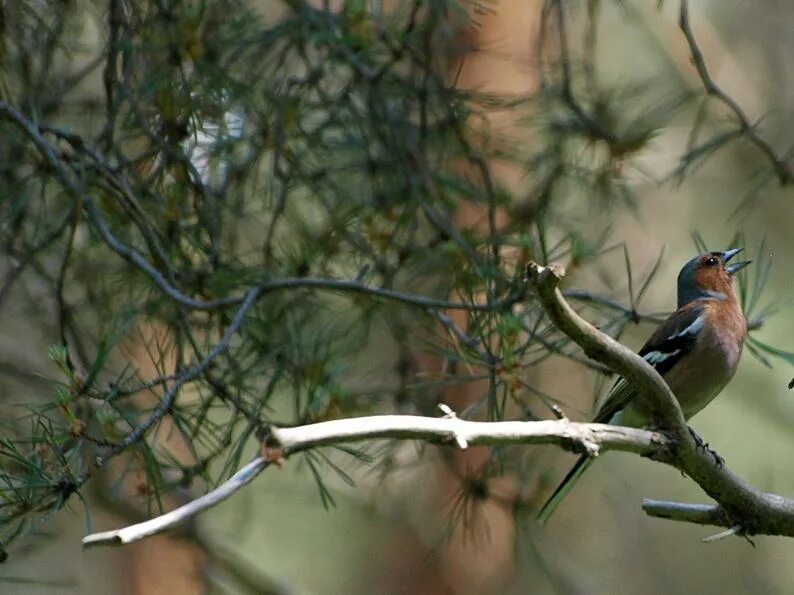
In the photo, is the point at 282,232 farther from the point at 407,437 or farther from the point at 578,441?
the point at 407,437

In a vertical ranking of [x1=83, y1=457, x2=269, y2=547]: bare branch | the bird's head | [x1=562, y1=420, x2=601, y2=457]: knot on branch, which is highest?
the bird's head

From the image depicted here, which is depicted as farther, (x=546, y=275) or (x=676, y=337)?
(x=676, y=337)

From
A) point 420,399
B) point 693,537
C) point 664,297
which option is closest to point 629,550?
point 693,537

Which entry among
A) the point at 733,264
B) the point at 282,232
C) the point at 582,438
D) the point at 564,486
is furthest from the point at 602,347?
the point at 282,232

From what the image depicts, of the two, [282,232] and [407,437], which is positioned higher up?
[282,232]

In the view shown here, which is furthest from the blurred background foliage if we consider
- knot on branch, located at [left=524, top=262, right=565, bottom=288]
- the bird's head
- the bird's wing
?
knot on branch, located at [left=524, top=262, right=565, bottom=288]

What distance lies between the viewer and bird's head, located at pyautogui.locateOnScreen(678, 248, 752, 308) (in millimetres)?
4668

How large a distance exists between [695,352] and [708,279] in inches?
17.8

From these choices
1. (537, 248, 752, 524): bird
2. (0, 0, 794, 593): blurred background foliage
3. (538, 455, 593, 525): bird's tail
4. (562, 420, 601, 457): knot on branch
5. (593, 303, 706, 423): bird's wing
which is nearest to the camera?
(562, 420, 601, 457): knot on branch

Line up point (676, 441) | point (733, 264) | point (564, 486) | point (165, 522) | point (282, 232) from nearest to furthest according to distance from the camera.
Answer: point (165, 522) < point (676, 441) < point (564, 486) < point (733, 264) < point (282, 232)

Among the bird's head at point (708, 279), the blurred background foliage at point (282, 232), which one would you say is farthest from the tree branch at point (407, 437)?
the bird's head at point (708, 279)

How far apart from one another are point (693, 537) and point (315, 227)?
620 cm

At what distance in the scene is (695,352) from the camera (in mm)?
4387

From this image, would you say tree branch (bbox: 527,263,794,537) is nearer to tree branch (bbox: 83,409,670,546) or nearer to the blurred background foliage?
tree branch (bbox: 83,409,670,546)
